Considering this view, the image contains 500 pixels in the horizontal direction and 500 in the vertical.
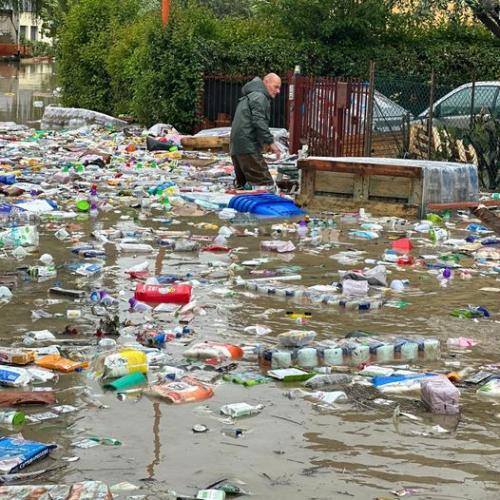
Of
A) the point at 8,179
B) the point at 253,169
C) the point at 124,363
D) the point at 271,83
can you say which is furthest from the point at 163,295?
the point at 8,179

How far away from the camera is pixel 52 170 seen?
1677cm

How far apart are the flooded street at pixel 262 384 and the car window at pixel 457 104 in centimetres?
646

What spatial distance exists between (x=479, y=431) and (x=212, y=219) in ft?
23.8

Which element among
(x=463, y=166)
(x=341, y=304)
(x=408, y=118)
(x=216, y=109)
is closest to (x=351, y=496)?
(x=341, y=304)

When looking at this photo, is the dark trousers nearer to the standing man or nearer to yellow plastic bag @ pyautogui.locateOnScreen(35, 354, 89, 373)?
the standing man

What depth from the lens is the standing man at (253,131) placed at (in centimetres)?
1434

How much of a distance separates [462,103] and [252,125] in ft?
19.0

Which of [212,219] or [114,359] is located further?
[212,219]

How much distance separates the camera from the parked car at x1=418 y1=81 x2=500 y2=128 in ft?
59.9

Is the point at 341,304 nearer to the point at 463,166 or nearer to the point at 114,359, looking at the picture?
the point at 114,359

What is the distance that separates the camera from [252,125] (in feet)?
47.2

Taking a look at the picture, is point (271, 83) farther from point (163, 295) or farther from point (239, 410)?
point (239, 410)

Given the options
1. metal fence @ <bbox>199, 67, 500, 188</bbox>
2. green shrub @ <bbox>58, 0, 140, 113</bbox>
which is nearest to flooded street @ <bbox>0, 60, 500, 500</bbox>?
metal fence @ <bbox>199, 67, 500, 188</bbox>

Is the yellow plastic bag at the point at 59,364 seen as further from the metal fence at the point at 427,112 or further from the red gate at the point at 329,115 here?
the red gate at the point at 329,115
